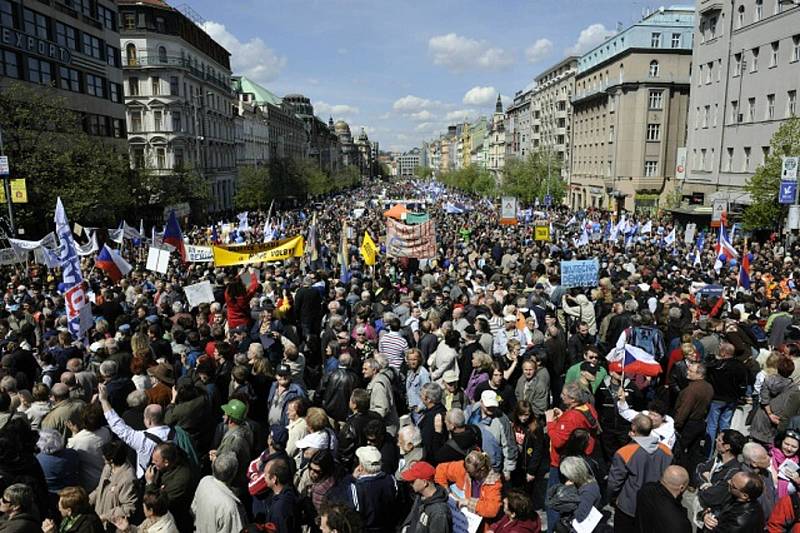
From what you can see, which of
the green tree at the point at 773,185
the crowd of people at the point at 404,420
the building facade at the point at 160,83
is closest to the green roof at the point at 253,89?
the building facade at the point at 160,83

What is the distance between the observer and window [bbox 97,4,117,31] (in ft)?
140

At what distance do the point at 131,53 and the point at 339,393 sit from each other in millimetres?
59212

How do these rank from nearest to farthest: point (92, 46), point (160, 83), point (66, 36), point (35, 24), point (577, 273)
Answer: point (577, 273) < point (35, 24) < point (66, 36) < point (92, 46) < point (160, 83)

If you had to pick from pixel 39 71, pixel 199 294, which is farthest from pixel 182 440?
pixel 39 71

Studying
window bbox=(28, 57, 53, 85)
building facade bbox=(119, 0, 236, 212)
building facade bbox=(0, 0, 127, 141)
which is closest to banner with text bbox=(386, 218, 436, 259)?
building facade bbox=(0, 0, 127, 141)

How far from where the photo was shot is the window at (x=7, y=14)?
31609 millimetres

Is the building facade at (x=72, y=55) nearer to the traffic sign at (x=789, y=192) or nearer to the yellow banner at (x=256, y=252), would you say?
the yellow banner at (x=256, y=252)

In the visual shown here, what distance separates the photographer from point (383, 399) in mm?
6996

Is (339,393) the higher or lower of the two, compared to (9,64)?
lower

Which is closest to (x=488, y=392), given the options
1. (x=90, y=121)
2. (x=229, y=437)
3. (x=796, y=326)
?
(x=229, y=437)

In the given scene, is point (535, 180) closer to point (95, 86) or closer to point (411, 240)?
point (95, 86)

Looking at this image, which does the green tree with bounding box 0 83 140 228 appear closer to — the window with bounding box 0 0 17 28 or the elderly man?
the window with bounding box 0 0 17 28

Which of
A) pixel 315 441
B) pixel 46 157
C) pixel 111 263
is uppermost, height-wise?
pixel 46 157

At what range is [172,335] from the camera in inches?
364
